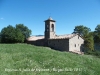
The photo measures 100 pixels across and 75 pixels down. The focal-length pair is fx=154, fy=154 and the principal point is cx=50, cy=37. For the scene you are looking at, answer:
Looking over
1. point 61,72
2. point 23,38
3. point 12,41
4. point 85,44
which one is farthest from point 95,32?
point 61,72

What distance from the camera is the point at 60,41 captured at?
106ft

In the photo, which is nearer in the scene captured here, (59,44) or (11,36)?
(59,44)

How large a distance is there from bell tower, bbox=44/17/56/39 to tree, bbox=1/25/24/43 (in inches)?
296

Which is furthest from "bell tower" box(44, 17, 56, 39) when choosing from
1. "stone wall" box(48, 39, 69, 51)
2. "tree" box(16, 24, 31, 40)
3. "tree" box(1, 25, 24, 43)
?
"tree" box(16, 24, 31, 40)

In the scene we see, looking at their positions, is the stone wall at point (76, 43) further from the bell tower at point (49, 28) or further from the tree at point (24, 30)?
the tree at point (24, 30)

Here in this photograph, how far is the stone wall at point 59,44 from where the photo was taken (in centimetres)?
3092

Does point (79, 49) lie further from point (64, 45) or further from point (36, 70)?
point (36, 70)

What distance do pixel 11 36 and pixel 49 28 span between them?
998cm

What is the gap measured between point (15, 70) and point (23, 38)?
3237 cm

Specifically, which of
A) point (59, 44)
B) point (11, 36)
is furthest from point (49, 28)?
point (11, 36)

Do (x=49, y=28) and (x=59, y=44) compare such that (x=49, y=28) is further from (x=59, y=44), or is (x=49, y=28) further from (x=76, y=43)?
(x=76, y=43)

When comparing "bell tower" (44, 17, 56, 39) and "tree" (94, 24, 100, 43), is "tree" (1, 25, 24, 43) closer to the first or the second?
"bell tower" (44, 17, 56, 39)

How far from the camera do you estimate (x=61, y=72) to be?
27.8 ft

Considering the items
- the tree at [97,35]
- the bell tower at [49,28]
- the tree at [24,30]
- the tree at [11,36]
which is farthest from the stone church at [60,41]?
the tree at [97,35]
